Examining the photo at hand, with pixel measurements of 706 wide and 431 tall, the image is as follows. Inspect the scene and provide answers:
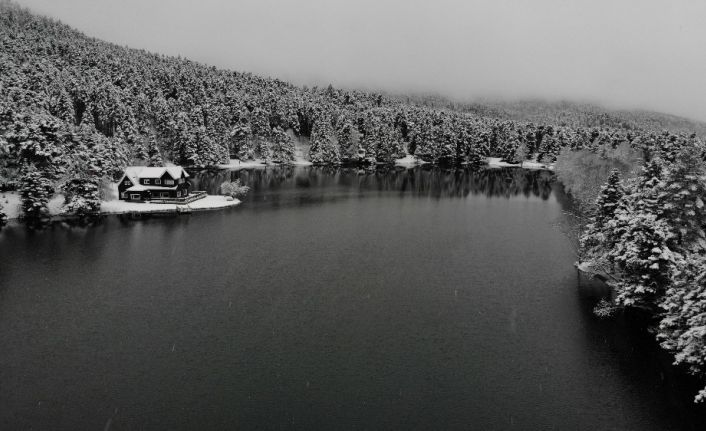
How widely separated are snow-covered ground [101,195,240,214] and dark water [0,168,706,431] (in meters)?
11.2

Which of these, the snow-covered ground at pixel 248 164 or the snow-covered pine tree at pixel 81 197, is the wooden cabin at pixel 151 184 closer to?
the snow-covered pine tree at pixel 81 197

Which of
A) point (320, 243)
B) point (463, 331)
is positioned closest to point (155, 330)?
point (463, 331)

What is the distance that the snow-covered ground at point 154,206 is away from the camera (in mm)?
77438

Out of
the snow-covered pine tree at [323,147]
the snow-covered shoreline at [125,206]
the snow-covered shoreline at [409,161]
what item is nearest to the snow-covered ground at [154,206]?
the snow-covered shoreline at [125,206]

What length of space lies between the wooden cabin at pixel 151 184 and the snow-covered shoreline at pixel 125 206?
7.49 feet

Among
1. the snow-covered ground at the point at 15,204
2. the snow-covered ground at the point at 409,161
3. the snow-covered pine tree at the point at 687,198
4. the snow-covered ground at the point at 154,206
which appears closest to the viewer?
the snow-covered pine tree at the point at 687,198

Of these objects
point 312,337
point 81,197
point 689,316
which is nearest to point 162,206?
point 81,197

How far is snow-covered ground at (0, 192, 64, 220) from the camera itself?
2761 inches

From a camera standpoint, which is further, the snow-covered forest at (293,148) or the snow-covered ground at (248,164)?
the snow-covered ground at (248,164)

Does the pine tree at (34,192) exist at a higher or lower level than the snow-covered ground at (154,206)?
higher

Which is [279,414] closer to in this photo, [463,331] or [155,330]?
[155,330]

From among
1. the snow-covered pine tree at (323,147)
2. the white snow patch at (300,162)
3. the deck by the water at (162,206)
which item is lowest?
the deck by the water at (162,206)

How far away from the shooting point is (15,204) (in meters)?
72.0

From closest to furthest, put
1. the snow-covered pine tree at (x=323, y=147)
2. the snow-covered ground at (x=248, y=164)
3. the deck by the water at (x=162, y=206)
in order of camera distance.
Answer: the deck by the water at (x=162, y=206) < the snow-covered ground at (x=248, y=164) < the snow-covered pine tree at (x=323, y=147)
